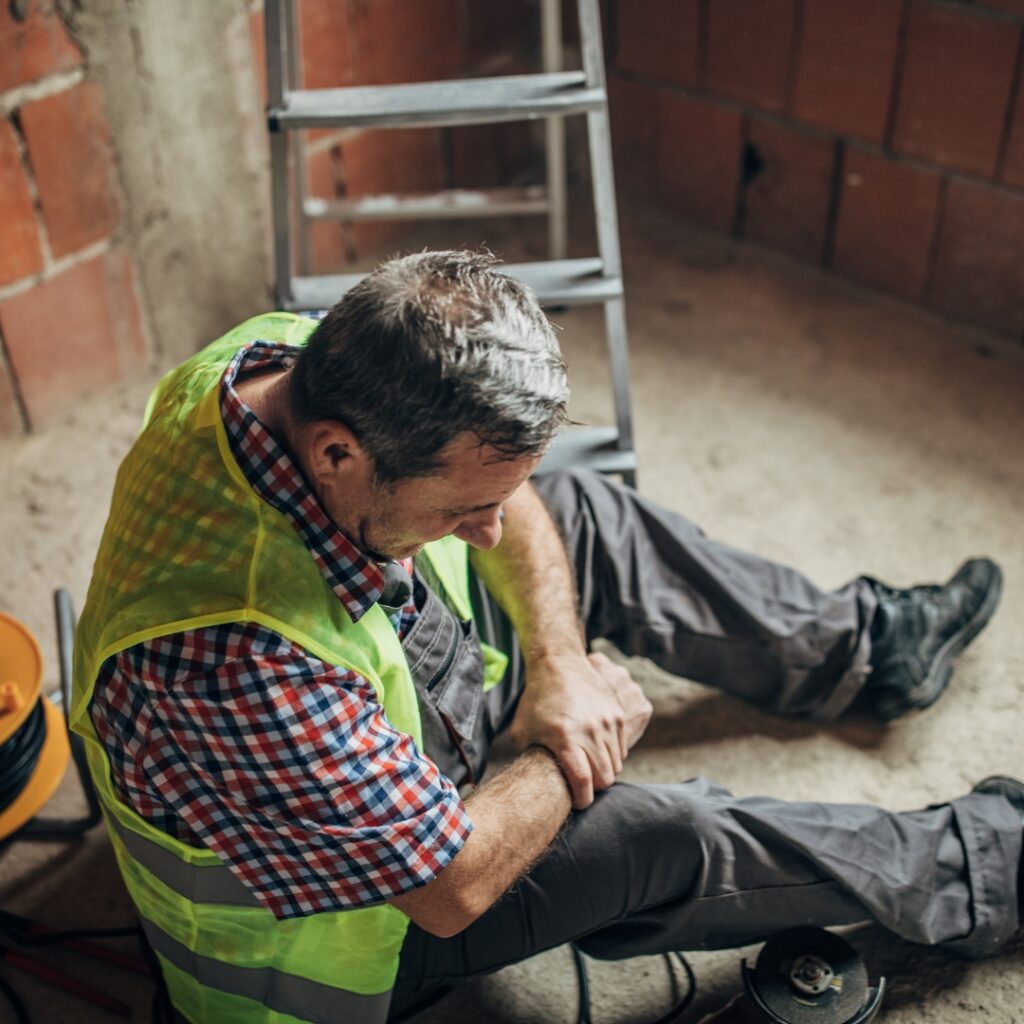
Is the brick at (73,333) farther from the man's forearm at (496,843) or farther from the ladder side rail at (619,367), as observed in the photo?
the man's forearm at (496,843)

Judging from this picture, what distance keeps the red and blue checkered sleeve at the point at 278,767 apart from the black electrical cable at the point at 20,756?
51 cm

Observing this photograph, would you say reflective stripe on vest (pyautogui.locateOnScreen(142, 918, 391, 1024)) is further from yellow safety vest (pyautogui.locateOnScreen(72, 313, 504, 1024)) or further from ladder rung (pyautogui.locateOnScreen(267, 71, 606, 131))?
ladder rung (pyautogui.locateOnScreen(267, 71, 606, 131))

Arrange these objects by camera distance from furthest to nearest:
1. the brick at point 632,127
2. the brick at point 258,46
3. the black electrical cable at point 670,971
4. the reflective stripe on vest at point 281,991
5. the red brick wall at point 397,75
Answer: the brick at point 632,127 < the red brick wall at point 397,75 < the brick at point 258,46 < the black electrical cable at point 670,971 < the reflective stripe on vest at point 281,991

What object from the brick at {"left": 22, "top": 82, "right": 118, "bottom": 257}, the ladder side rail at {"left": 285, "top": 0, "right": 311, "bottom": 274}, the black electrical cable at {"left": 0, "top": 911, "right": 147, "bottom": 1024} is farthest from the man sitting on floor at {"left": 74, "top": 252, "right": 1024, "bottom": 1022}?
the brick at {"left": 22, "top": 82, "right": 118, "bottom": 257}

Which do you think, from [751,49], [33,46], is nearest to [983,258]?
[751,49]

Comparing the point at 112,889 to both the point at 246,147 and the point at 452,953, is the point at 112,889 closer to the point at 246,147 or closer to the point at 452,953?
the point at 452,953

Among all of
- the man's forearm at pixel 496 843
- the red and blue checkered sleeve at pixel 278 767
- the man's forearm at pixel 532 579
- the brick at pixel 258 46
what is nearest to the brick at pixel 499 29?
the brick at pixel 258 46

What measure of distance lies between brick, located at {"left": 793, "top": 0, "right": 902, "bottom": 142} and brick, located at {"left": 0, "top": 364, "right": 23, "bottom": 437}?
74.9 inches

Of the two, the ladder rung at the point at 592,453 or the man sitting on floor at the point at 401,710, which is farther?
the ladder rung at the point at 592,453

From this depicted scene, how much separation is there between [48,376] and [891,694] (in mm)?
1821

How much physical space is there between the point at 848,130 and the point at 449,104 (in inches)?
50.1

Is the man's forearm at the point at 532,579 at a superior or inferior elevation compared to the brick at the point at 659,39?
inferior

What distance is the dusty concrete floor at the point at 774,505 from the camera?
1693mm

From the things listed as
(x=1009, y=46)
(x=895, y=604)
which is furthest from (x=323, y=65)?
(x=895, y=604)
